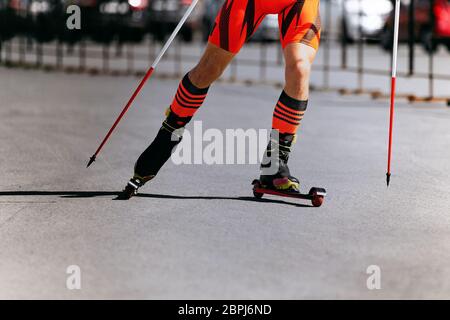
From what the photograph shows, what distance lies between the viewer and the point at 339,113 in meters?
14.8

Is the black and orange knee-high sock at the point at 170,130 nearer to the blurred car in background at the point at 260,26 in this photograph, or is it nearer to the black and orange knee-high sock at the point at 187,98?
the black and orange knee-high sock at the point at 187,98

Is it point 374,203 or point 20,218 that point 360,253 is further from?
point 20,218

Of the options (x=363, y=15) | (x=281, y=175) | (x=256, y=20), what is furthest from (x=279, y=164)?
(x=363, y=15)

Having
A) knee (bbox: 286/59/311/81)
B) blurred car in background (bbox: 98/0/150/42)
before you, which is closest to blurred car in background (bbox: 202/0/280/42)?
blurred car in background (bbox: 98/0/150/42)

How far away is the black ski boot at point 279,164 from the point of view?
8258 millimetres

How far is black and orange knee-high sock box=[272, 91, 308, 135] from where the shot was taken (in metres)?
8.14

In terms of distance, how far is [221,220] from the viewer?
25.3 ft

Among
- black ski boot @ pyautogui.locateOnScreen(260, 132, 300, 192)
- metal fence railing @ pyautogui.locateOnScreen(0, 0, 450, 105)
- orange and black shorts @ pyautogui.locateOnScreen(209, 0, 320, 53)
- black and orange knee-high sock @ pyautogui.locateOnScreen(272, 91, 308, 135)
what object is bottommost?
metal fence railing @ pyautogui.locateOnScreen(0, 0, 450, 105)

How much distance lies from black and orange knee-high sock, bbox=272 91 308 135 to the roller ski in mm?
53

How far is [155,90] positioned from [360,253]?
38.4ft

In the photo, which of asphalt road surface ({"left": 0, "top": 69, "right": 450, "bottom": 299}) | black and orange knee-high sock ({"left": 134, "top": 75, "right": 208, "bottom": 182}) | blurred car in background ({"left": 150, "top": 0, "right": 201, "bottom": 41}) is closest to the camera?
asphalt road surface ({"left": 0, "top": 69, "right": 450, "bottom": 299})

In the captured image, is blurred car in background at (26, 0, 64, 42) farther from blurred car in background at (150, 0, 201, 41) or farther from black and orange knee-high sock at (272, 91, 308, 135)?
black and orange knee-high sock at (272, 91, 308, 135)

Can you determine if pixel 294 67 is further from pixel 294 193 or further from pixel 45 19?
pixel 45 19

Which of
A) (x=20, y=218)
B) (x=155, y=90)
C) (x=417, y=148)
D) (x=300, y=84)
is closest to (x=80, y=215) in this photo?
(x=20, y=218)
